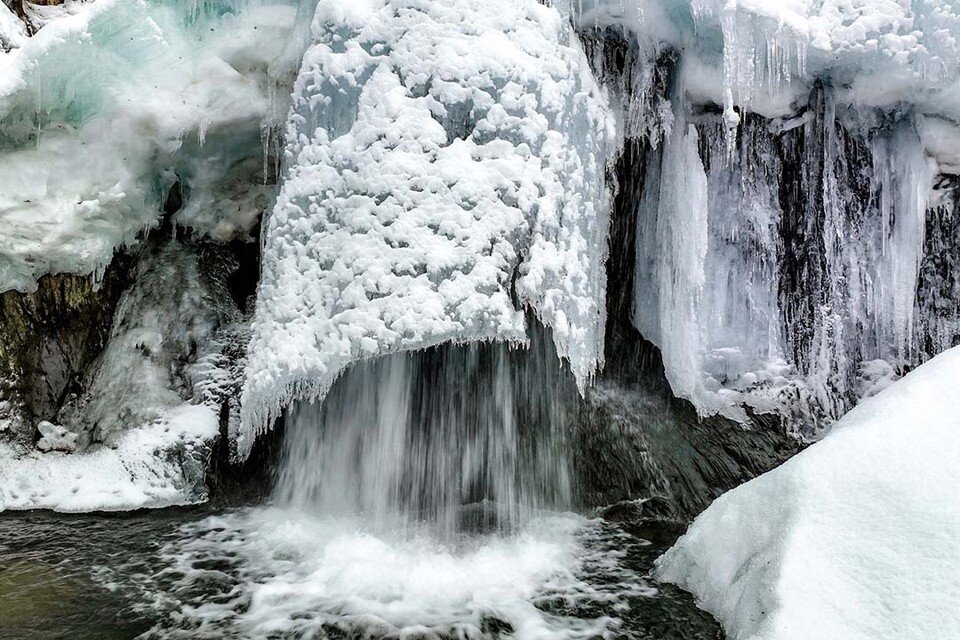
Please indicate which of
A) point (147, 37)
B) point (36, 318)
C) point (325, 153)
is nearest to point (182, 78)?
point (147, 37)

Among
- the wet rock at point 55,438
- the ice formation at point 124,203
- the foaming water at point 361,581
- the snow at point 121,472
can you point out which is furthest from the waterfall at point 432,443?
the wet rock at point 55,438

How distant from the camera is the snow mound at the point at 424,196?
12.7 feet

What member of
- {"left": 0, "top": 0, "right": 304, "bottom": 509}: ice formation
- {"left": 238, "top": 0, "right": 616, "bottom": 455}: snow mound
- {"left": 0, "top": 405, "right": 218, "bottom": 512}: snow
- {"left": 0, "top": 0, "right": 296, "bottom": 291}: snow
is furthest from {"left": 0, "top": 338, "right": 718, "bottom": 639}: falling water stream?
{"left": 0, "top": 0, "right": 296, "bottom": 291}: snow

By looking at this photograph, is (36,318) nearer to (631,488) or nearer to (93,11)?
(93,11)

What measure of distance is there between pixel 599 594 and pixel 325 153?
2.82 m

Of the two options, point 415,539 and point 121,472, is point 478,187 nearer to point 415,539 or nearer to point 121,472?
point 415,539

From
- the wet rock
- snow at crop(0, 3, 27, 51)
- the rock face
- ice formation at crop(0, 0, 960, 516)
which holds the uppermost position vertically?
snow at crop(0, 3, 27, 51)

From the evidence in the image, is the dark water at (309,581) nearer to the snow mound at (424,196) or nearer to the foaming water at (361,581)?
the foaming water at (361,581)

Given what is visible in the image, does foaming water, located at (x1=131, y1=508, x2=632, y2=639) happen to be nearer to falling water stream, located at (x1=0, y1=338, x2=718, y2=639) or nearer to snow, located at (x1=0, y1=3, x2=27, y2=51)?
falling water stream, located at (x1=0, y1=338, x2=718, y2=639)

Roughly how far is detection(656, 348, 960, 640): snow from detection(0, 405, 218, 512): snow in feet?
10.9

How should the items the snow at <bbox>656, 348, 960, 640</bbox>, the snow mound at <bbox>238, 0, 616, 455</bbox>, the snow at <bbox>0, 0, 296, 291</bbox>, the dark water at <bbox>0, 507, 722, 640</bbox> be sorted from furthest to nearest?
the snow at <bbox>0, 0, 296, 291</bbox> < the snow mound at <bbox>238, 0, 616, 455</bbox> < the dark water at <bbox>0, 507, 722, 640</bbox> < the snow at <bbox>656, 348, 960, 640</bbox>

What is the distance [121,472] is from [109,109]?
230 centimetres

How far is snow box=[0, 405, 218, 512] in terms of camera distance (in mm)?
4473

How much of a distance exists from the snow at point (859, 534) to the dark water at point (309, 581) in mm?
395
